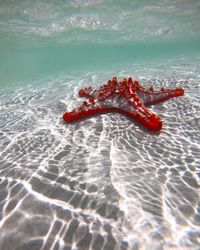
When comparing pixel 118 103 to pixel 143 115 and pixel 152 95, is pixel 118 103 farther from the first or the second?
pixel 152 95

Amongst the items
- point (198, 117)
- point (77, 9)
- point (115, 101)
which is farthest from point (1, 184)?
point (77, 9)

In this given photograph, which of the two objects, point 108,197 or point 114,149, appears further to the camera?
point 114,149

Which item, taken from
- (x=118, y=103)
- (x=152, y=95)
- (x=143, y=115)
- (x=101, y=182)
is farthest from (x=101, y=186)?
(x=152, y=95)

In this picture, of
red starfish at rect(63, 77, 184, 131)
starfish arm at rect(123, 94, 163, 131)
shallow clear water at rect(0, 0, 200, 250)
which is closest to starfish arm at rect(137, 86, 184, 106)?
red starfish at rect(63, 77, 184, 131)

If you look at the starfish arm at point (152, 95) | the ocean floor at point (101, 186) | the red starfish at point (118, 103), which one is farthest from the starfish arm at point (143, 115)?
the starfish arm at point (152, 95)

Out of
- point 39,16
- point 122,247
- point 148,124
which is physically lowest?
point 122,247

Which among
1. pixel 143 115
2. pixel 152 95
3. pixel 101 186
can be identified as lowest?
pixel 101 186

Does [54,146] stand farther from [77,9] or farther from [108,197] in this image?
[77,9]

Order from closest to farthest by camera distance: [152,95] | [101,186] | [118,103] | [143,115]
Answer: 1. [101,186]
2. [143,115]
3. [118,103]
4. [152,95]
